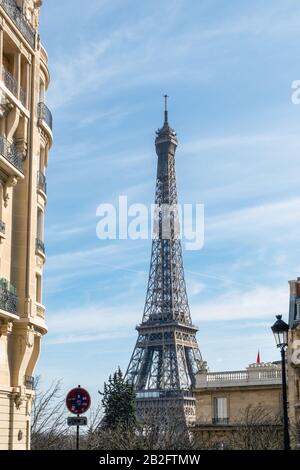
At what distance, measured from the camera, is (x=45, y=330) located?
27844 mm

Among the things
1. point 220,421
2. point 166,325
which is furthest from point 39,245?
point 166,325

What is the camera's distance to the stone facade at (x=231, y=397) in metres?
57.9

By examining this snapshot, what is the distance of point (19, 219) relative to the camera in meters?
26.4

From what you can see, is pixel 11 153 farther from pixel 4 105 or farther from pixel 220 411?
pixel 220 411

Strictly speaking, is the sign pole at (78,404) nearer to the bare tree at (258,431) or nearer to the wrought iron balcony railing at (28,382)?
the wrought iron balcony railing at (28,382)

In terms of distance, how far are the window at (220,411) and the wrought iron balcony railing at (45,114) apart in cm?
3510

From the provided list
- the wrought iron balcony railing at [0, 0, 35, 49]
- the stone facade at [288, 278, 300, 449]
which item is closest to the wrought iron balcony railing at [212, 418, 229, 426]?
the stone facade at [288, 278, 300, 449]

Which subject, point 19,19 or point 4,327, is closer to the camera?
point 4,327

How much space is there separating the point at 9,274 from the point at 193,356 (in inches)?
3529

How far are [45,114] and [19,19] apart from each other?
3.75 meters

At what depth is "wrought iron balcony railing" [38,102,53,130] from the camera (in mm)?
28531
